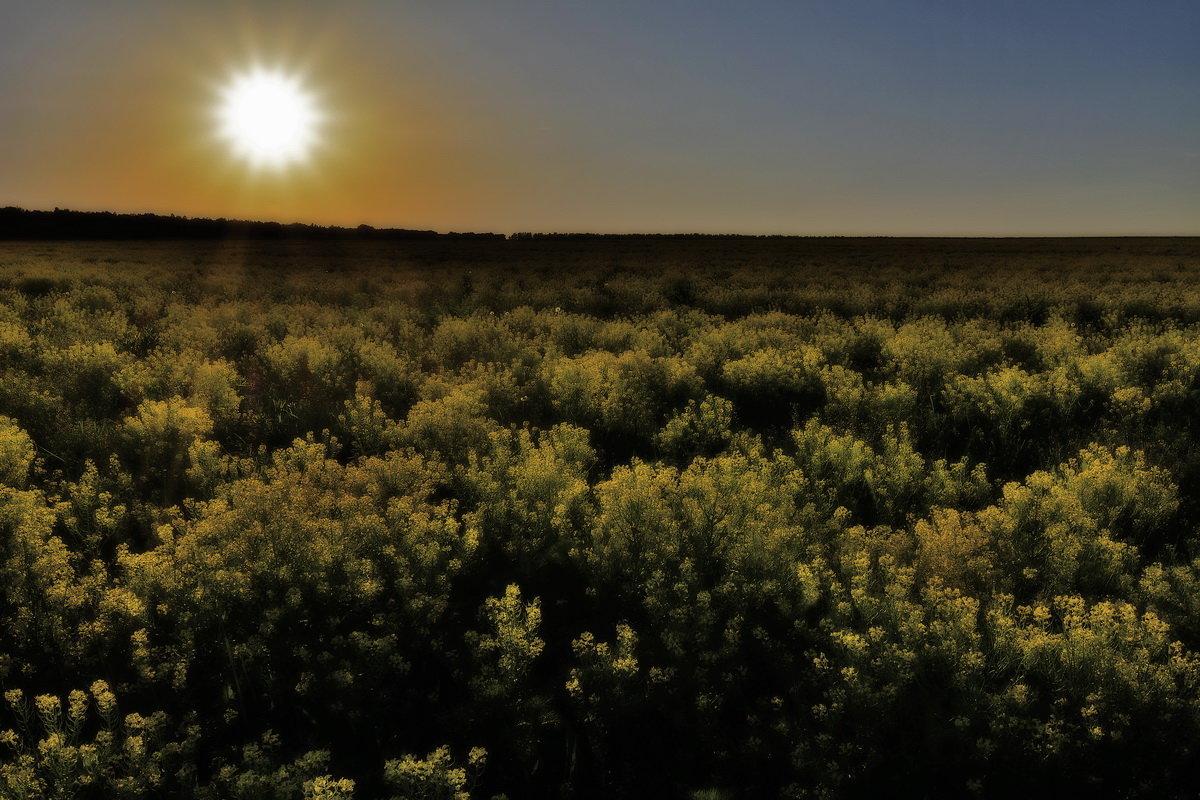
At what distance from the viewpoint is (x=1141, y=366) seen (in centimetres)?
684

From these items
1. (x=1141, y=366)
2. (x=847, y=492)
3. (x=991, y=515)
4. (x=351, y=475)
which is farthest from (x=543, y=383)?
(x=1141, y=366)

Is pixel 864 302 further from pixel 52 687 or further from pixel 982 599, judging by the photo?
pixel 52 687

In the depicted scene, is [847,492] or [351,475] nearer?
[351,475]

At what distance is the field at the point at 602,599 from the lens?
7.97ft

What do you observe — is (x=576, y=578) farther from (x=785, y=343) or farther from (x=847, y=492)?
(x=785, y=343)

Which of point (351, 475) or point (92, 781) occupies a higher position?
point (351, 475)

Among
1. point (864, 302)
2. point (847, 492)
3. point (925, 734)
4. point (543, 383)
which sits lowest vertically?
point (925, 734)

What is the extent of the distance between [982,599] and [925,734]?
1.09m

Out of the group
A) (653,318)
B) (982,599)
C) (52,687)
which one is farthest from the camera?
(653,318)

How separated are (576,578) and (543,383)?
341 centimetres

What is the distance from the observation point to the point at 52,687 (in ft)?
8.74

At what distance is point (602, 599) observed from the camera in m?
→ 3.29

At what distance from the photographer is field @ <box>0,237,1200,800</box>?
243cm

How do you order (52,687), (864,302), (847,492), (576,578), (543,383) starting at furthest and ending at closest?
(864,302), (543,383), (847,492), (576,578), (52,687)
